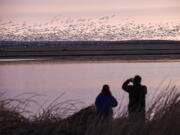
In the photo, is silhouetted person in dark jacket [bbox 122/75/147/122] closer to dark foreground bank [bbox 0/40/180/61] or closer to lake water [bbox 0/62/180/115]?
lake water [bbox 0/62/180/115]

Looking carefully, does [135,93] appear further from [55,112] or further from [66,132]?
[66,132]

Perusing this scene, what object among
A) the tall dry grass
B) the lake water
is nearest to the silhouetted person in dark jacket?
the tall dry grass

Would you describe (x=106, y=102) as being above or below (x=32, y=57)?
above

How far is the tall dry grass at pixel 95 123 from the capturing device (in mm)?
7648

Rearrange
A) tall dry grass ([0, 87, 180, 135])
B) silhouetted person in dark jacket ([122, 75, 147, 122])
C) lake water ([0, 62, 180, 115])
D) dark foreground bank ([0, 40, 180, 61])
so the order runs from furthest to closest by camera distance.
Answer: dark foreground bank ([0, 40, 180, 61]) → lake water ([0, 62, 180, 115]) → silhouetted person in dark jacket ([122, 75, 147, 122]) → tall dry grass ([0, 87, 180, 135])

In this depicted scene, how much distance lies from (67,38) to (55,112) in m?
140

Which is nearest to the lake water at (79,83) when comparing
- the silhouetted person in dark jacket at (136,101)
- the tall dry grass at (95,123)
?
the silhouetted person in dark jacket at (136,101)

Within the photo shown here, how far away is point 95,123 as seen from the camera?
25.4 ft

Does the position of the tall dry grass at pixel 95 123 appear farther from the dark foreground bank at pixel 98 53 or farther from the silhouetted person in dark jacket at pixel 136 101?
the dark foreground bank at pixel 98 53

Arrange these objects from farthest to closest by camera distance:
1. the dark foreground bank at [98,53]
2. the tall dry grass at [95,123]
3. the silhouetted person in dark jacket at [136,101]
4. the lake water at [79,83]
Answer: the dark foreground bank at [98,53]
the lake water at [79,83]
the silhouetted person in dark jacket at [136,101]
the tall dry grass at [95,123]

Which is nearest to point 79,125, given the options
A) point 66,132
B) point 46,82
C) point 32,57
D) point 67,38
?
point 66,132

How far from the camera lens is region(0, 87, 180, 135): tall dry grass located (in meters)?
7.65

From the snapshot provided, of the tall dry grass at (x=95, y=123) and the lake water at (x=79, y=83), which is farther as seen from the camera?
the lake water at (x=79, y=83)

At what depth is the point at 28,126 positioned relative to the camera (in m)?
8.74
